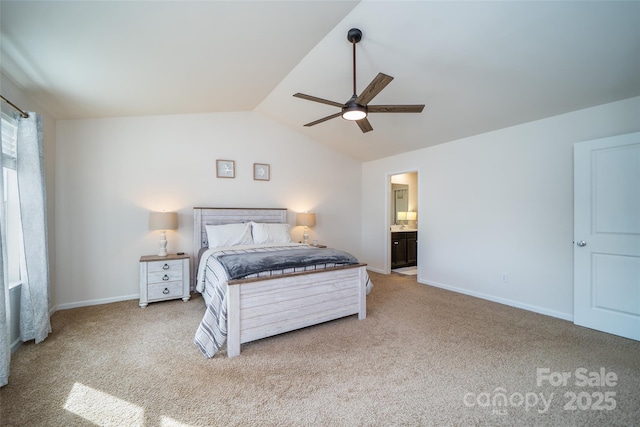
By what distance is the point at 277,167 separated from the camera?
5008mm

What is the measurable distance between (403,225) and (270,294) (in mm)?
4954

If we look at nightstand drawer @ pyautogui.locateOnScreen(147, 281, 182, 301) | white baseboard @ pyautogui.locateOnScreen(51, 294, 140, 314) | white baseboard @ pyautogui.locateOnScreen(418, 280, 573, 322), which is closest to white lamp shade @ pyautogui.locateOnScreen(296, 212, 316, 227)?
nightstand drawer @ pyautogui.locateOnScreen(147, 281, 182, 301)

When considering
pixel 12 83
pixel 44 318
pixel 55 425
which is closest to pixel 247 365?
pixel 55 425

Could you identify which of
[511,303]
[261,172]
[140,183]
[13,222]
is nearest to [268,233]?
[261,172]

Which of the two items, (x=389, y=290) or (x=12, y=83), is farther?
(x=389, y=290)

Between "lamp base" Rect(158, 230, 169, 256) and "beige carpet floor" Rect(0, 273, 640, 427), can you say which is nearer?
"beige carpet floor" Rect(0, 273, 640, 427)

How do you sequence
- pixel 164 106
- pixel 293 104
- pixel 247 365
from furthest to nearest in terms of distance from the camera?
1. pixel 293 104
2. pixel 164 106
3. pixel 247 365

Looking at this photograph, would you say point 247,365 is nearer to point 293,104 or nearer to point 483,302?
point 483,302

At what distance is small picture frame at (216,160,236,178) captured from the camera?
4.48 metres

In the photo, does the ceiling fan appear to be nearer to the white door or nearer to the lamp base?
the white door

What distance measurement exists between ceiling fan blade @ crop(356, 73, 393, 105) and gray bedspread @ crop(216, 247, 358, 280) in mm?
1625

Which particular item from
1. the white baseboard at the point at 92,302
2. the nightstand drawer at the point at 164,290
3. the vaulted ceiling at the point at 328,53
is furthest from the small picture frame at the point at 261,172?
the white baseboard at the point at 92,302

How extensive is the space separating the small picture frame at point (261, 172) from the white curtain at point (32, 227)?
269 centimetres

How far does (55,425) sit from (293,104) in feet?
13.3
